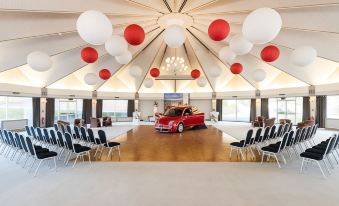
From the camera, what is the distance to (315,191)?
371cm

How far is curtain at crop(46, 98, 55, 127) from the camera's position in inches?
565

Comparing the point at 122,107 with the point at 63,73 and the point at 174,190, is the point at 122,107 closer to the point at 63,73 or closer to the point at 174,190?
the point at 63,73

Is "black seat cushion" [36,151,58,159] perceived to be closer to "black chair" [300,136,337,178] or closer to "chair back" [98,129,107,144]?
"chair back" [98,129,107,144]

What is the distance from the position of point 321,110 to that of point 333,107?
1014 millimetres

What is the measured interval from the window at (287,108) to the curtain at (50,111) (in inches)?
657

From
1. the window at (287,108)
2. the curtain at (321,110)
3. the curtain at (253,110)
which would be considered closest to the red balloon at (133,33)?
the curtain at (321,110)

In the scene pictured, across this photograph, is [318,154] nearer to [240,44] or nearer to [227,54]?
[240,44]

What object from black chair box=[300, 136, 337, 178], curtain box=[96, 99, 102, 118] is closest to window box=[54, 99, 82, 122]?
curtain box=[96, 99, 102, 118]

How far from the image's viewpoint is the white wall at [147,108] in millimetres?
19594

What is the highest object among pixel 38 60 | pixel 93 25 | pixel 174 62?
pixel 174 62

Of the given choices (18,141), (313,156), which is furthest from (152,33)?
(313,156)

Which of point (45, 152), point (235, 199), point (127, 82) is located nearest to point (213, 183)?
point (235, 199)

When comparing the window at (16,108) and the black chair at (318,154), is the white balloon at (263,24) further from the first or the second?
the window at (16,108)

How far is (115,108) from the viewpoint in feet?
63.3
